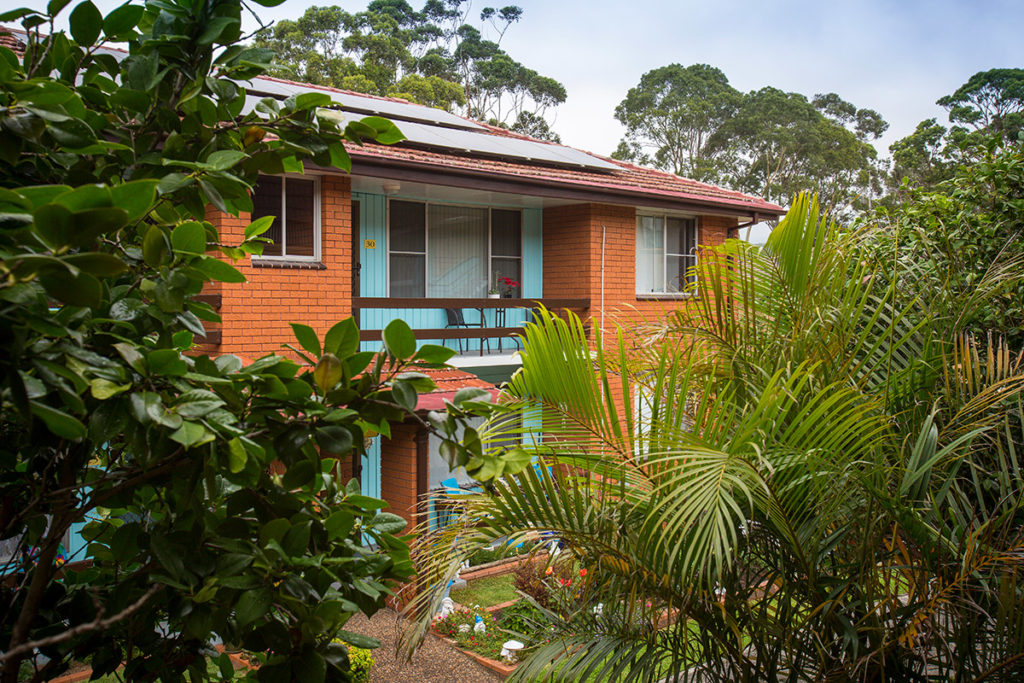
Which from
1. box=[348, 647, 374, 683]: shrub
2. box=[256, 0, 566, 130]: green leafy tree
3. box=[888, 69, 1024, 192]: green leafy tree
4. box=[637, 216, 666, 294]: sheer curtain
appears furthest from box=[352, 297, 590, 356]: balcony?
box=[888, 69, 1024, 192]: green leafy tree

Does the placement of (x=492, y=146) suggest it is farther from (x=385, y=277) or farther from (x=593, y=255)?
(x=385, y=277)

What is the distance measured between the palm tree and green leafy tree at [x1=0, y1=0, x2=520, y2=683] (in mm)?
1925

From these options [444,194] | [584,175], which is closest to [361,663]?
[444,194]

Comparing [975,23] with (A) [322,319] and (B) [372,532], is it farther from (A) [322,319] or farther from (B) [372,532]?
(B) [372,532]

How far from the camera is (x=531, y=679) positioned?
154 inches

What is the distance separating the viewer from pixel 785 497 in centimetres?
361

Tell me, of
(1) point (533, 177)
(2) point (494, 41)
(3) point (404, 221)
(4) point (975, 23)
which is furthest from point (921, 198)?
(4) point (975, 23)

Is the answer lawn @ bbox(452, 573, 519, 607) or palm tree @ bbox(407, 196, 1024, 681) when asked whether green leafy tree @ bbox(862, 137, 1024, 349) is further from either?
lawn @ bbox(452, 573, 519, 607)

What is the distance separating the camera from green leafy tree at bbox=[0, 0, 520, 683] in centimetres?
128

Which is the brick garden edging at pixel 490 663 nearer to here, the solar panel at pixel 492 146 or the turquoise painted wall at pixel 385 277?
Result: the turquoise painted wall at pixel 385 277

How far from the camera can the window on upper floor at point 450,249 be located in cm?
1287

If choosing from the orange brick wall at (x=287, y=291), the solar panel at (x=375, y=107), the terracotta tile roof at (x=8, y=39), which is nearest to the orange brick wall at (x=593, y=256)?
the solar panel at (x=375, y=107)

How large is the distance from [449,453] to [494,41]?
49064 mm

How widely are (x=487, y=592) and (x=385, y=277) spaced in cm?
513
